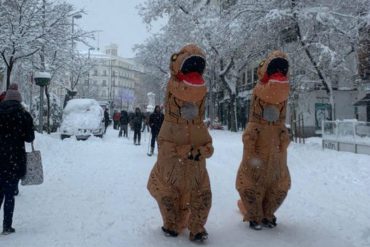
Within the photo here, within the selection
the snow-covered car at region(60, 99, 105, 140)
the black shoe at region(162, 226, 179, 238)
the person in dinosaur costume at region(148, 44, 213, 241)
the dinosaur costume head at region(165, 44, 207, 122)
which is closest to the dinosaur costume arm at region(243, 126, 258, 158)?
the person in dinosaur costume at region(148, 44, 213, 241)

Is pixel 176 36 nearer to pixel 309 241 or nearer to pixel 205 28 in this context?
pixel 205 28

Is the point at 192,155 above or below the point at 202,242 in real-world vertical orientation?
above

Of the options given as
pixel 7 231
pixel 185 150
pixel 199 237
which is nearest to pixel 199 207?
pixel 199 237

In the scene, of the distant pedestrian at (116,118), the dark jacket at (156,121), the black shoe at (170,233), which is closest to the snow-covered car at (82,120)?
the dark jacket at (156,121)

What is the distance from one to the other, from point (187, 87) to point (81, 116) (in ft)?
66.7

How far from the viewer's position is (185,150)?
6.20 metres

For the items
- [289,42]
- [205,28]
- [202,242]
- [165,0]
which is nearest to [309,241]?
[202,242]

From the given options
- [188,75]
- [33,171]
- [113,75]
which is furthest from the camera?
[113,75]

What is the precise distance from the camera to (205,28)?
101 feet

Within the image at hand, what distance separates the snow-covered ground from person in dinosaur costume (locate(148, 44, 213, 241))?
1.29ft

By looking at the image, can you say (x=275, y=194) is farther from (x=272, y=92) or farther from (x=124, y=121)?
(x=124, y=121)

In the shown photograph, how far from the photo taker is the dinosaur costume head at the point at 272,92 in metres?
6.84

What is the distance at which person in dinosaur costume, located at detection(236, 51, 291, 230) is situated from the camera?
680 centimetres

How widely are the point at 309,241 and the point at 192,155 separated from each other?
1921 millimetres
